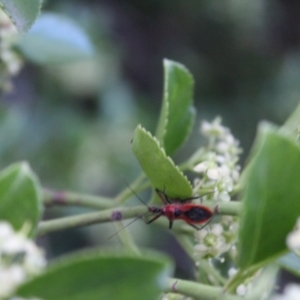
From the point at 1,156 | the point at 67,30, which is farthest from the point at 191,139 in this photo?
the point at 67,30

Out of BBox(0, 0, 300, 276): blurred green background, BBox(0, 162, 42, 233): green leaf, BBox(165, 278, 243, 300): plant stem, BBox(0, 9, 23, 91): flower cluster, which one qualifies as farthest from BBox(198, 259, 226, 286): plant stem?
BBox(0, 0, 300, 276): blurred green background

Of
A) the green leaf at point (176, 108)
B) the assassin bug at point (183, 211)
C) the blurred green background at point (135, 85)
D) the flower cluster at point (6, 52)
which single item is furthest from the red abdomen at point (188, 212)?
the blurred green background at point (135, 85)

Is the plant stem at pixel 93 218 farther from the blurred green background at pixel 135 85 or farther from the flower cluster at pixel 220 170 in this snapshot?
the blurred green background at pixel 135 85

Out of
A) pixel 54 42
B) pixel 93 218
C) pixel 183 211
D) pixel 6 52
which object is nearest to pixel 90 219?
pixel 93 218

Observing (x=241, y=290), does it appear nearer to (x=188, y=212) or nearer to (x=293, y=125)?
(x=188, y=212)

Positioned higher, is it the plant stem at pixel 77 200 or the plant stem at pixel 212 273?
the plant stem at pixel 77 200

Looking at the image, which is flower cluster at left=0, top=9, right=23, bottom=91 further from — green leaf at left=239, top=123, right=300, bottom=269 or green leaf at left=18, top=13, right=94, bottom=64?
green leaf at left=239, top=123, right=300, bottom=269

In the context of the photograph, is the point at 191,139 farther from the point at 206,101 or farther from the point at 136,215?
the point at 136,215
